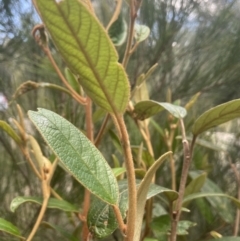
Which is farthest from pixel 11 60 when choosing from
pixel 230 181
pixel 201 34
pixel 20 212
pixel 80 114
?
pixel 230 181

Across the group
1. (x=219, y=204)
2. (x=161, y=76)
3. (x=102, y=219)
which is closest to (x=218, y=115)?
(x=102, y=219)

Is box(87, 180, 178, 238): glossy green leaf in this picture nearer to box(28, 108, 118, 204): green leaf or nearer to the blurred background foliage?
box(28, 108, 118, 204): green leaf

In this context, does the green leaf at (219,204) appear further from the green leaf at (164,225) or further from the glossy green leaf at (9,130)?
the glossy green leaf at (9,130)

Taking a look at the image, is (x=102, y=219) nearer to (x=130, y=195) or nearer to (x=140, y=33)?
(x=130, y=195)

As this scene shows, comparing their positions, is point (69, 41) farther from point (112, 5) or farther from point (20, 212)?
point (112, 5)

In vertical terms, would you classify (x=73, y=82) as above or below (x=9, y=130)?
above

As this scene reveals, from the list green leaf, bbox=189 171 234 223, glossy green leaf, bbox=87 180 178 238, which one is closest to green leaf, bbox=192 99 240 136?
glossy green leaf, bbox=87 180 178 238
